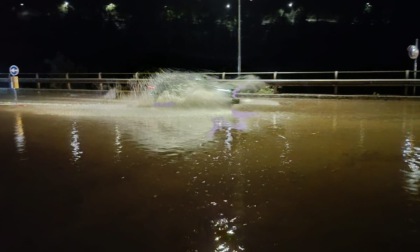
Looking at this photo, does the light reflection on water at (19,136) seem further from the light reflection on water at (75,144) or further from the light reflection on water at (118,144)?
the light reflection on water at (118,144)

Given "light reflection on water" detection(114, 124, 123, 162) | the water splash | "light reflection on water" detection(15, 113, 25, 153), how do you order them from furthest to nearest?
the water splash → "light reflection on water" detection(15, 113, 25, 153) → "light reflection on water" detection(114, 124, 123, 162)

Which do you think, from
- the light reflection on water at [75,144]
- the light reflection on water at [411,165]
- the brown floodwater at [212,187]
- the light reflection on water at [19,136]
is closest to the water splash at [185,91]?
the brown floodwater at [212,187]

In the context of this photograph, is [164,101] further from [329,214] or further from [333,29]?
[333,29]

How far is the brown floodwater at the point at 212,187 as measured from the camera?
16.4 feet

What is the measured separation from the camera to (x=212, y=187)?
6895 mm

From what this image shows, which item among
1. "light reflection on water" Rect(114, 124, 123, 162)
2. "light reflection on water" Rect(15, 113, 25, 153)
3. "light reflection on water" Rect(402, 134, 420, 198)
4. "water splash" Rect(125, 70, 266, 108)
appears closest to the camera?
"light reflection on water" Rect(402, 134, 420, 198)

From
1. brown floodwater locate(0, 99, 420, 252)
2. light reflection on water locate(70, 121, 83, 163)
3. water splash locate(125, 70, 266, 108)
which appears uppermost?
water splash locate(125, 70, 266, 108)

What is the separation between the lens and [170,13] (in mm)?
75750

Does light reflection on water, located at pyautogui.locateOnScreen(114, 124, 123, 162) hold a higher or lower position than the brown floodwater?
higher

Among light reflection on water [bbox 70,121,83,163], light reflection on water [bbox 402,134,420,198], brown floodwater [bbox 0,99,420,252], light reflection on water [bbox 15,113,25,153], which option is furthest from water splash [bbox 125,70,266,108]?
light reflection on water [bbox 402,134,420,198]

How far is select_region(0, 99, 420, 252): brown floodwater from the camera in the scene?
5008 mm

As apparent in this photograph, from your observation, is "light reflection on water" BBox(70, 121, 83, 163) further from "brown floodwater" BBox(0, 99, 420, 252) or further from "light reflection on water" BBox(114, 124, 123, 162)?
"light reflection on water" BBox(114, 124, 123, 162)

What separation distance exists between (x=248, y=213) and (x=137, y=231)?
1.45 metres

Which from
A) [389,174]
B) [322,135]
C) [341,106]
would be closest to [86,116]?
[322,135]
